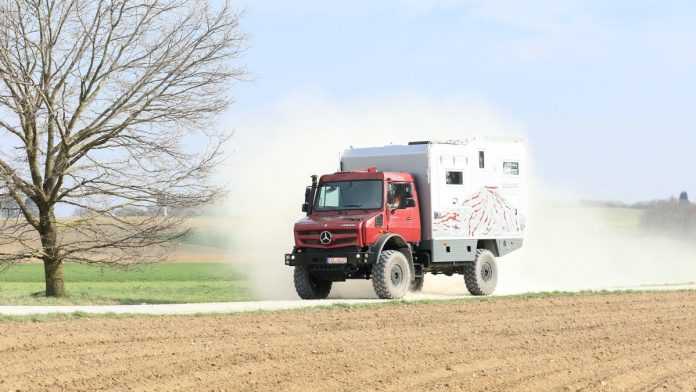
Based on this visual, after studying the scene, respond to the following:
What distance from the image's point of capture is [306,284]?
87.3 feet

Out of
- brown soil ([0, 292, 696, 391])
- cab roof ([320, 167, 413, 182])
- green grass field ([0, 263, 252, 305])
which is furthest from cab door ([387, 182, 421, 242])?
green grass field ([0, 263, 252, 305])

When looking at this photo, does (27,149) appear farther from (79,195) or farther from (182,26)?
(182,26)

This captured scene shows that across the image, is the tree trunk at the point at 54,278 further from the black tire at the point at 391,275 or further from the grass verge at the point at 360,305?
the grass verge at the point at 360,305

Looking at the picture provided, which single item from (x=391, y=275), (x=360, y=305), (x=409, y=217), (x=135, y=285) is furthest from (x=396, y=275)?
(x=135, y=285)

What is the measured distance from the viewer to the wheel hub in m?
25.9

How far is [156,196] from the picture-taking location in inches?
1192

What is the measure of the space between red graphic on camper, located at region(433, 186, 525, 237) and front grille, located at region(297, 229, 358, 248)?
263cm

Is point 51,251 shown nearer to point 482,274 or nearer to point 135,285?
point 482,274

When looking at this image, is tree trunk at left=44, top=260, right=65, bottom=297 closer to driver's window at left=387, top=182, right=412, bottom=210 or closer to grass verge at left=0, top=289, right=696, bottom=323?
driver's window at left=387, top=182, right=412, bottom=210

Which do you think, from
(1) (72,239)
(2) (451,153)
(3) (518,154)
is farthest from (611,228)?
(1) (72,239)

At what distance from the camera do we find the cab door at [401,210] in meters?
25.8

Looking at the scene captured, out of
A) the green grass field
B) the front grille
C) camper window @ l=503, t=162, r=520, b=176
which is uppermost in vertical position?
camper window @ l=503, t=162, r=520, b=176

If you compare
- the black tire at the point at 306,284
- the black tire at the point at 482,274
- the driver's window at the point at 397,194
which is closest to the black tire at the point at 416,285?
the black tire at the point at 482,274

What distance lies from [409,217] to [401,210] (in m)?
0.40
